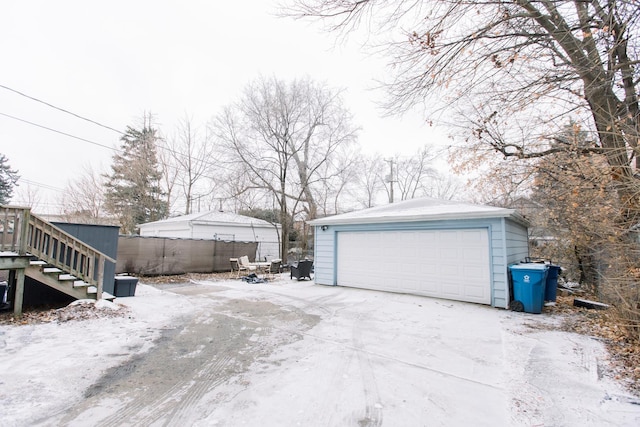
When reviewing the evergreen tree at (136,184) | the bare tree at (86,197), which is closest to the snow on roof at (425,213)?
the evergreen tree at (136,184)

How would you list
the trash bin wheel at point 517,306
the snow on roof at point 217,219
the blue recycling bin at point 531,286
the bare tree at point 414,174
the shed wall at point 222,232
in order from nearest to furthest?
the blue recycling bin at point 531,286
the trash bin wheel at point 517,306
the shed wall at point 222,232
the snow on roof at point 217,219
the bare tree at point 414,174

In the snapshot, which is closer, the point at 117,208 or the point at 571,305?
the point at 571,305

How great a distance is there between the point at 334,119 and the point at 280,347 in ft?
44.4

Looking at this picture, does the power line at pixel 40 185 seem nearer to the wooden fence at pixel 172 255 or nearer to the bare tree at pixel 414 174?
the wooden fence at pixel 172 255

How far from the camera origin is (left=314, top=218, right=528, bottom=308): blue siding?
21.0 ft

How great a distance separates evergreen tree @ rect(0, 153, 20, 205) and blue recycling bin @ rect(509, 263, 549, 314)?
30114 millimetres

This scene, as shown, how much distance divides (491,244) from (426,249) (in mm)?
1504

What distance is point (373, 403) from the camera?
2488 millimetres

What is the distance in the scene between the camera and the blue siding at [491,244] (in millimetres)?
6402

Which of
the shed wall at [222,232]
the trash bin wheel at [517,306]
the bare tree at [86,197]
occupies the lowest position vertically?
the trash bin wheel at [517,306]

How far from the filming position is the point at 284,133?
48.8 feet

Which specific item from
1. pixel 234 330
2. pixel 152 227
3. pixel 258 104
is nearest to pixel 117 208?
pixel 152 227

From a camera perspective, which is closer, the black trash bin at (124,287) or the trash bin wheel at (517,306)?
the trash bin wheel at (517,306)

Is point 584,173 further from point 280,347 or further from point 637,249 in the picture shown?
point 280,347
